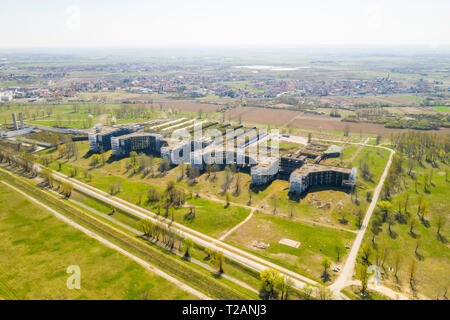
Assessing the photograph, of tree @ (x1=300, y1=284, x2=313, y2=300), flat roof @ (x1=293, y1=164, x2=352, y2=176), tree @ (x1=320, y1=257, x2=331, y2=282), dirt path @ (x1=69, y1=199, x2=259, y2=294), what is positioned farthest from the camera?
flat roof @ (x1=293, y1=164, x2=352, y2=176)

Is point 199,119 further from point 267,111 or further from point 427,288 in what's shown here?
point 427,288

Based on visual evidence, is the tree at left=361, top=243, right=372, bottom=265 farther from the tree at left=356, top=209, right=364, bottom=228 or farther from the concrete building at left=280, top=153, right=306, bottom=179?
the concrete building at left=280, top=153, right=306, bottom=179

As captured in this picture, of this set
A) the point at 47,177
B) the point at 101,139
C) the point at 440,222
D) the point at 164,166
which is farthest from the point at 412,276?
the point at 101,139

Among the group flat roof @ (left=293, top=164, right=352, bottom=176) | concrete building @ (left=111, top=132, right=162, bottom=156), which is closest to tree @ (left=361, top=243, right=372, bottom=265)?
flat roof @ (left=293, top=164, right=352, bottom=176)

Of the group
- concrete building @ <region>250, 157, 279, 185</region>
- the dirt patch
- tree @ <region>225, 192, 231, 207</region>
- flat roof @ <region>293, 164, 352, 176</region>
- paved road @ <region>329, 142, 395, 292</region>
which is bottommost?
paved road @ <region>329, 142, 395, 292</region>

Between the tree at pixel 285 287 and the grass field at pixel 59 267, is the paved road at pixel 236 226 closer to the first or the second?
the grass field at pixel 59 267

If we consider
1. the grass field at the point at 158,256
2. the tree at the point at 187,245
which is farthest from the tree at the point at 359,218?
the tree at the point at 187,245
